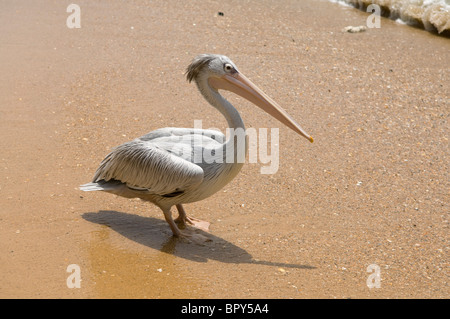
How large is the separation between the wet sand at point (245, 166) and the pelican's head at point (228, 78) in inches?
42.6

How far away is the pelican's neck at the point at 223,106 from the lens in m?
5.14

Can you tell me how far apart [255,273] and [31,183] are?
2559mm

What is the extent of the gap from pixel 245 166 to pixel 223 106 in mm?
1524

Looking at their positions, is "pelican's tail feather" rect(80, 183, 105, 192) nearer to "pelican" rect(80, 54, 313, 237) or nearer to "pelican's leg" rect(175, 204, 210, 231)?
"pelican" rect(80, 54, 313, 237)

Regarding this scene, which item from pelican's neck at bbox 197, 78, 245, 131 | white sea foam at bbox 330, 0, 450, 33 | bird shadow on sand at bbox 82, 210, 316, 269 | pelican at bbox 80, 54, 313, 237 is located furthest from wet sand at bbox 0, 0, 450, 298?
pelican's neck at bbox 197, 78, 245, 131

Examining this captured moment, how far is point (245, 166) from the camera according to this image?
6637 millimetres

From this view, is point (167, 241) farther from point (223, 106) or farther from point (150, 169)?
point (223, 106)

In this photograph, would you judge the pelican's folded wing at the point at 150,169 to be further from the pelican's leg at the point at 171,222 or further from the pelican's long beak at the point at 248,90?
the pelican's long beak at the point at 248,90

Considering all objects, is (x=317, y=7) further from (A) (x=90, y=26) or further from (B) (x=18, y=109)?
(B) (x=18, y=109)

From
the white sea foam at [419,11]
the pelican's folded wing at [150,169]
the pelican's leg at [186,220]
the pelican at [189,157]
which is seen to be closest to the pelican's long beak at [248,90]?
the pelican at [189,157]

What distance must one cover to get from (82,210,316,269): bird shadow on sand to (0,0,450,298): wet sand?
0.7 inches

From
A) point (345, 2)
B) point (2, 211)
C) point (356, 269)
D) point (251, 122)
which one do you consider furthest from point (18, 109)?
point (345, 2)

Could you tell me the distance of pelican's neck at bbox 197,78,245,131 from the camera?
5141mm
